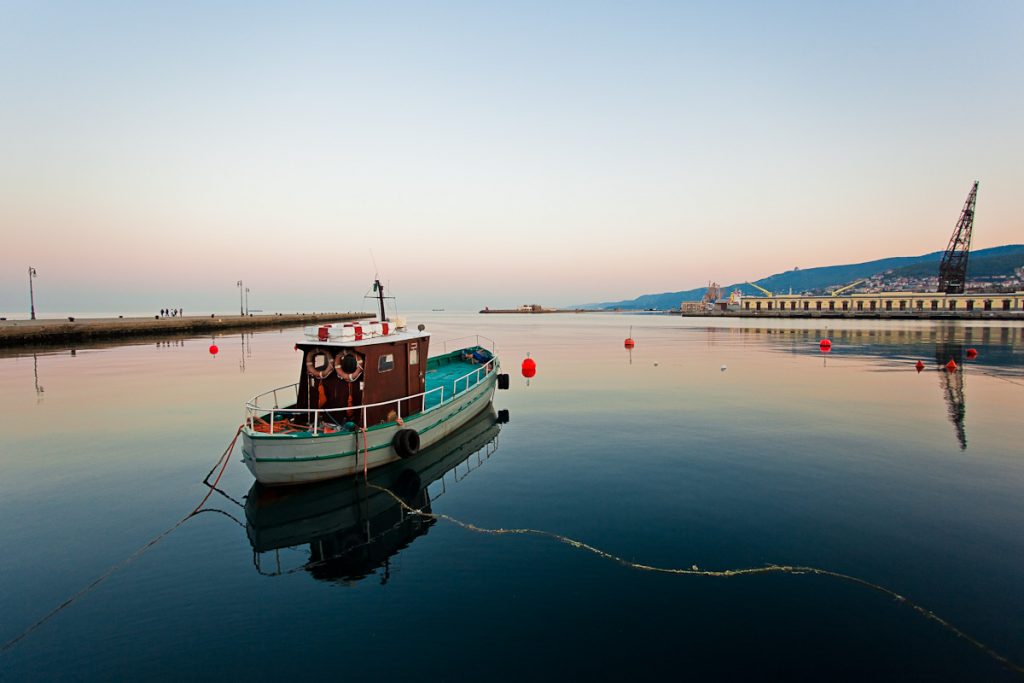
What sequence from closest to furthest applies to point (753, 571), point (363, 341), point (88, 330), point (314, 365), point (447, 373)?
point (753, 571), point (314, 365), point (363, 341), point (447, 373), point (88, 330)

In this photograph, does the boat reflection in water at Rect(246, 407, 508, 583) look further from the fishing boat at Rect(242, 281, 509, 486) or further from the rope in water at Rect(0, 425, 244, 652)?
the rope in water at Rect(0, 425, 244, 652)

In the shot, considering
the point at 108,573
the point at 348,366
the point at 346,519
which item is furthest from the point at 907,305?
the point at 108,573

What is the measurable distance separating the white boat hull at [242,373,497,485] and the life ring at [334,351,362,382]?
1857 mm

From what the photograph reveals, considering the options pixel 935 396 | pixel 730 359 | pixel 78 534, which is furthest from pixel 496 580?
pixel 730 359

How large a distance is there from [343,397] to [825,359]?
4921 cm

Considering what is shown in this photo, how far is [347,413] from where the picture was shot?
1595 cm

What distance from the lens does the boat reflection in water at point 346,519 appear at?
35.2ft

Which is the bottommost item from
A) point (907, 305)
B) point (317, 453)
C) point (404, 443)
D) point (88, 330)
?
point (404, 443)

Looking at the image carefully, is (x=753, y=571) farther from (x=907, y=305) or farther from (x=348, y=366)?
(x=907, y=305)

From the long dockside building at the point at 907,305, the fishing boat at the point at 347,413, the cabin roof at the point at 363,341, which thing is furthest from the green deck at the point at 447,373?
the long dockside building at the point at 907,305

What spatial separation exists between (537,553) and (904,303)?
198 meters

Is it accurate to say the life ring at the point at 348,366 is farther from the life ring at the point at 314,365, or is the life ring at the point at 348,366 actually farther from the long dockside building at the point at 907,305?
the long dockside building at the point at 907,305

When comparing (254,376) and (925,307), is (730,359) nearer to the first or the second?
(254,376)

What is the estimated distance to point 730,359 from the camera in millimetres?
50219
